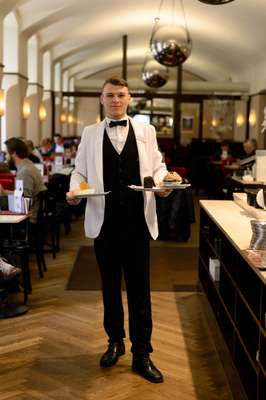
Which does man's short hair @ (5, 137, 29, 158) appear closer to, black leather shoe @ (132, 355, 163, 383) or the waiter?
the waiter

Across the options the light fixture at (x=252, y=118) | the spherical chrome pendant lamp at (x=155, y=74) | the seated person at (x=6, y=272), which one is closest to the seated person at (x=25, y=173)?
the seated person at (x=6, y=272)

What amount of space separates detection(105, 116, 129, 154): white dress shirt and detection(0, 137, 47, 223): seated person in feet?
8.32

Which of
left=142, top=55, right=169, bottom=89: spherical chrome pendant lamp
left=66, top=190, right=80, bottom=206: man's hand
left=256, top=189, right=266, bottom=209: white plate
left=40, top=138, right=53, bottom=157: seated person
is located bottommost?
left=256, top=189, right=266, bottom=209: white plate

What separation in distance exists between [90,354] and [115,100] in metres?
1.63

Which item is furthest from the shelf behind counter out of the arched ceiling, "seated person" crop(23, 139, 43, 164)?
the arched ceiling

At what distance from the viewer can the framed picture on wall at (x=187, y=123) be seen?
77.3 feet

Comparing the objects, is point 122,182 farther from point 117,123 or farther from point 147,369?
point 147,369

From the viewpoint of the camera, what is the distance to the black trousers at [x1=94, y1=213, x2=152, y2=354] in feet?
11.6

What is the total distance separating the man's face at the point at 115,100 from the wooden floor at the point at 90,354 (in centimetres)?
151

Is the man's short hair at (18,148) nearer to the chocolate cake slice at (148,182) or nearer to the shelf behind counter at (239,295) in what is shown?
the shelf behind counter at (239,295)

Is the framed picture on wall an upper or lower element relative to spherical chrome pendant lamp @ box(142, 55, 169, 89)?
lower

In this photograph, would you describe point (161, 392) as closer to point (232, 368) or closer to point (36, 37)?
point (232, 368)

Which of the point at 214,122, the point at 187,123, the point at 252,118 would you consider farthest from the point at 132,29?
the point at 187,123

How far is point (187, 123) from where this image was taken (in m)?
23.6
